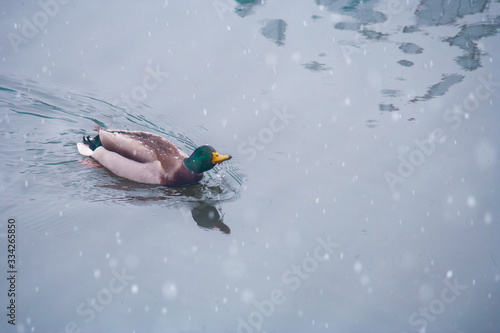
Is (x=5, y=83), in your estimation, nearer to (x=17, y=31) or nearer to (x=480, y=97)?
(x=17, y=31)

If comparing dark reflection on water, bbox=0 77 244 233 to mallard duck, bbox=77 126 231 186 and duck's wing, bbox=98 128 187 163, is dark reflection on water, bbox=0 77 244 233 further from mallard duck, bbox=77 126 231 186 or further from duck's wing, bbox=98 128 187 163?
duck's wing, bbox=98 128 187 163

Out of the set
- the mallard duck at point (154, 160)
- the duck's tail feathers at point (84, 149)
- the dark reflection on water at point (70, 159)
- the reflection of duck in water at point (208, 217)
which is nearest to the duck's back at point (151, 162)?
the mallard duck at point (154, 160)

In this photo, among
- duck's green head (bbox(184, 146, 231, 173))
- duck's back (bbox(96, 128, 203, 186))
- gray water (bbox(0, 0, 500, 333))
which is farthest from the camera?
duck's back (bbox(96, 128, 203, 186))

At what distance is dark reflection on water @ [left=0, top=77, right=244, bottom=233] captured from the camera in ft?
21.6

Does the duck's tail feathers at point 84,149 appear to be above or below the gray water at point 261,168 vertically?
below

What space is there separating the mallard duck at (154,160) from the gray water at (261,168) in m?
0.19

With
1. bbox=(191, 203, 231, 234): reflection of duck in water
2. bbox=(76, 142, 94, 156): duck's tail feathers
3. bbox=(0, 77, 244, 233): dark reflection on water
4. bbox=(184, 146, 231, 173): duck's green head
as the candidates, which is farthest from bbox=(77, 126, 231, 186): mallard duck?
bbox=(191, 203, 231, 234): reflection of duck in water

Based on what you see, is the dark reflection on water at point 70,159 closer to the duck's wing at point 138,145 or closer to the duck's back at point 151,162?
the duck's back at point 151,162

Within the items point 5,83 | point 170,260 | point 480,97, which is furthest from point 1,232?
point 480,97

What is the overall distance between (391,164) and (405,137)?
688mm

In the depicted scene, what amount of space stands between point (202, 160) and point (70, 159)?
182 cm

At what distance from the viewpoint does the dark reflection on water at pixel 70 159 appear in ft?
21.6

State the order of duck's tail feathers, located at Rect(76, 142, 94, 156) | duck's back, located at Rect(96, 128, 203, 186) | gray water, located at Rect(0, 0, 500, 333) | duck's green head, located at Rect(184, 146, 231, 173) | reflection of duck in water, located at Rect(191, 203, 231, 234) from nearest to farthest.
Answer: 1. gray water, located at Rect(0, 0, 500, 333)
2. reflection of duck in water, located at Rect(191, 203, 231, 234)
3. duck's green head, located at Rect(184, 146, 231, 173)
4. duck's back, located at Rect(96, 128, 203, 186)
5. duck's tail feathers, located at Rect(76, 142, 94, 156)

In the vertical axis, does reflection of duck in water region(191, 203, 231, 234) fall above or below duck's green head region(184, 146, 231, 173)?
below
